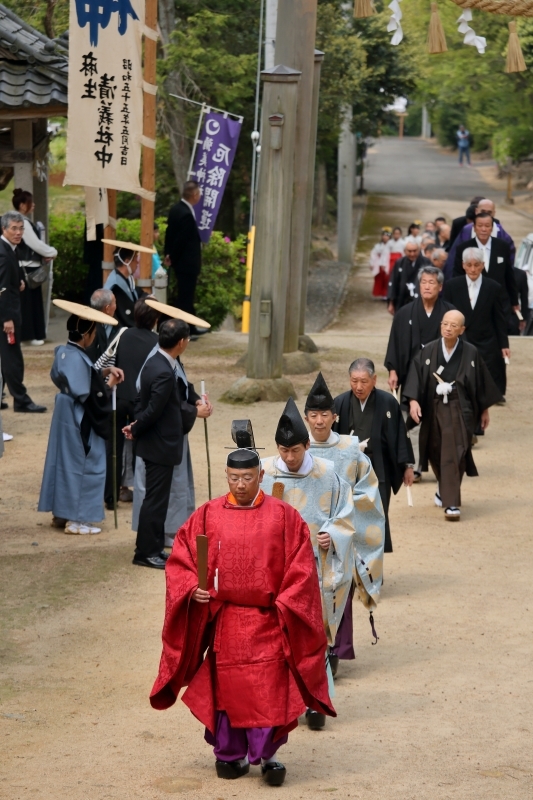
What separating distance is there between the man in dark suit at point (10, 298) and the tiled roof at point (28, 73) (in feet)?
7.13

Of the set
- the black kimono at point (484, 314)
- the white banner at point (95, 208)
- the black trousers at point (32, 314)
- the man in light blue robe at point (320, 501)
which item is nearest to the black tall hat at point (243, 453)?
the man in light blue robe at point (320, 501)

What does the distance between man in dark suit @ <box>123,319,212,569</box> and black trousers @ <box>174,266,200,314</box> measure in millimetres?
7546

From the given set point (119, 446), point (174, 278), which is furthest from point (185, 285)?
point (119, 446)

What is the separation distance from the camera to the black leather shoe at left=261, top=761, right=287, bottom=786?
5289 millimetres

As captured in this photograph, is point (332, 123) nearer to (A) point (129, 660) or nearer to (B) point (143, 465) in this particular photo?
(B) point (143, 465)

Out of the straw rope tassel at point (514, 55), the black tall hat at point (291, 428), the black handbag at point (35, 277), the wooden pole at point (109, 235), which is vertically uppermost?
the straw rope tassel at point (514, 55)

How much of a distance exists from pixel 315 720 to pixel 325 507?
3.32ft

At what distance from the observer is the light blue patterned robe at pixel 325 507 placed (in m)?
6.04

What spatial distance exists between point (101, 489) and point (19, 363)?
10.8 feet

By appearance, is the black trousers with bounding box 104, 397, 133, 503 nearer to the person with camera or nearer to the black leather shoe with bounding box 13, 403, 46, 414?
the black leather shoe with bounding box 13, 403, 46, 414

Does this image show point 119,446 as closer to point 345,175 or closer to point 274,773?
point 274,773

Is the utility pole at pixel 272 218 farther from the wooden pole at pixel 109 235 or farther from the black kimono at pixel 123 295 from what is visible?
the black kimono at pixel 123 295

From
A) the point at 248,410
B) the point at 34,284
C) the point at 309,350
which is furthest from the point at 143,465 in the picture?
the point at 309,350

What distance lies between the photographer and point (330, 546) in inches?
240
